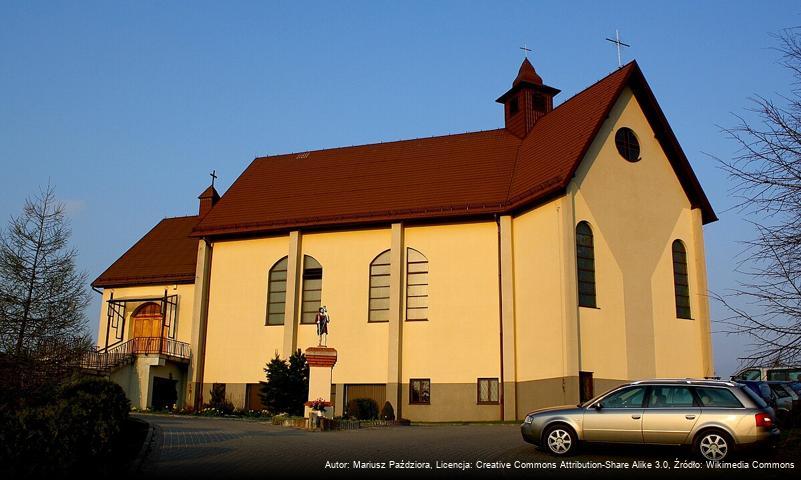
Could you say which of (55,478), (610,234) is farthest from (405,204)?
(55,478)

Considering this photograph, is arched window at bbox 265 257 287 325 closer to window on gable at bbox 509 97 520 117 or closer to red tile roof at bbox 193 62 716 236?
red tile roof at bbox 193 62 716 236

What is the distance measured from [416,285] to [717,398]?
56.1 ft

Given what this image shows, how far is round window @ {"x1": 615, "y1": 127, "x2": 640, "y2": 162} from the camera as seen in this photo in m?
27.7

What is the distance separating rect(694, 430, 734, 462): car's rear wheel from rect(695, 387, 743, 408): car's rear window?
0.49 m

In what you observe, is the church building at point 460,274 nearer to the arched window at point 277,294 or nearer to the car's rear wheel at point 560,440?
the arched window at point 277,294

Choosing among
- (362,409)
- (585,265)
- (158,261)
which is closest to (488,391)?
(362,409)

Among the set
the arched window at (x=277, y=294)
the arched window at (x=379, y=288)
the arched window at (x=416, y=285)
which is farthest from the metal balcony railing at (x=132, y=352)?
the arched window at (x=416, y=285)

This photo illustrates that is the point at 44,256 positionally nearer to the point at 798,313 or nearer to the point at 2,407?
the point at 2,407

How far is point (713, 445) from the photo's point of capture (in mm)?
12516

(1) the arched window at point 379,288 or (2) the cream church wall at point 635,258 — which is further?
(1) the arched window at point 379,288

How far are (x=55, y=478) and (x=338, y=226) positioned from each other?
21035mm

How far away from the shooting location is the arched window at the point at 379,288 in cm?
2967

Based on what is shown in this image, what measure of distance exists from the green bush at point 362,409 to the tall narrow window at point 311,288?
4406 millimetres

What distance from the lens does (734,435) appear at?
40.8ft
